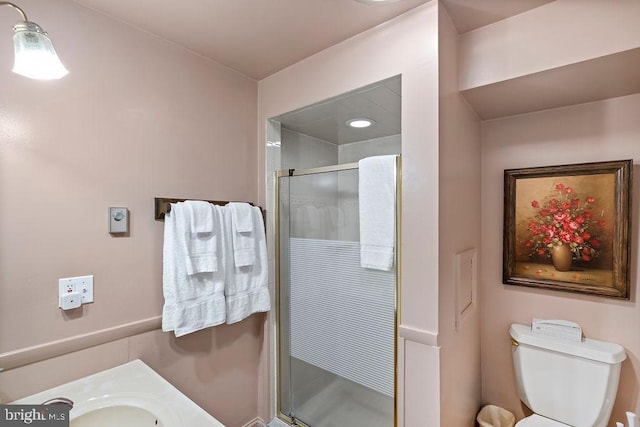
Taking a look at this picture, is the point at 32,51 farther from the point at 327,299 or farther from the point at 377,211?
the point at 327,299

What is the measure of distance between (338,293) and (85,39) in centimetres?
162

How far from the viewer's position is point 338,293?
165cm

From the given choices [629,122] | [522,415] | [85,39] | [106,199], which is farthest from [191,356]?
[629,122]

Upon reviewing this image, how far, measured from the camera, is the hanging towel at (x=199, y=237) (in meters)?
1.46

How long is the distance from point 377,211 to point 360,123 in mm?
817

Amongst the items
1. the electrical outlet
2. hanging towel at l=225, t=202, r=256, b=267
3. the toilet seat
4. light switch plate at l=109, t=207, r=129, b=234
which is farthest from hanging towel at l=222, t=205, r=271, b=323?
the toilet seat

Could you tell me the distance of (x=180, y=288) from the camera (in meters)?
1.44

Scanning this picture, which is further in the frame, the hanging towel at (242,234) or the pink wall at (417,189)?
the hanging towel at (242,234)

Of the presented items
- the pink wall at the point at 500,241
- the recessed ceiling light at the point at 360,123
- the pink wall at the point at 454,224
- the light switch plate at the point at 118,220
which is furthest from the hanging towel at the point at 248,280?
the pink wall at the point at 500,241

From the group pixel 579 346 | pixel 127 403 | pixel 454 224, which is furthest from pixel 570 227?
pixel 127 403

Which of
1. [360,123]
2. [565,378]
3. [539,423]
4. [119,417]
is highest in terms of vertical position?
[360,123]

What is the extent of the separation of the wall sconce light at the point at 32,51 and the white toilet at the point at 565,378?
226 centimetres

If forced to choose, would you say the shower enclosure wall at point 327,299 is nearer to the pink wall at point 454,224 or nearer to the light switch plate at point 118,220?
the pink wall at point 454,224

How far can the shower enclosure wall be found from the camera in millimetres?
1474
